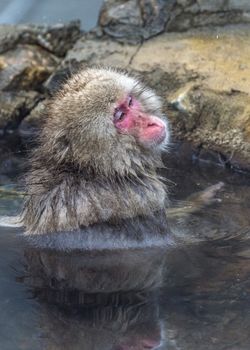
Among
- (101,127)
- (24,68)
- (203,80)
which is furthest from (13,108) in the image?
(101,127)

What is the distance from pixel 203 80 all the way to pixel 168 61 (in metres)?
0.33

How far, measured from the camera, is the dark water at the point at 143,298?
11.8 ft

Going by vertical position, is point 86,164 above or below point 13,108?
above

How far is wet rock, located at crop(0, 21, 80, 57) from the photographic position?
6.69 meters

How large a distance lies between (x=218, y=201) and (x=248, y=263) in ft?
3.23

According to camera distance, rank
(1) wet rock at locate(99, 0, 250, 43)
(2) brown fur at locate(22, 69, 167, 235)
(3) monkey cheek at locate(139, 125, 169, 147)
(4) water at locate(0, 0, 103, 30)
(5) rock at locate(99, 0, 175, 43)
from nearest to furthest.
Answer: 1. (2) brown fur at locate(22, 69, 167, 235)
2. (3) monkey cheek at locate(139, 125, 169, 147)
3. (1) wet rock at locate(99, 0, 250, 43)
4. (5) rock at locate(99, 0, 175, 43)
5. (4) water at locate(0, 0, 103, 30)

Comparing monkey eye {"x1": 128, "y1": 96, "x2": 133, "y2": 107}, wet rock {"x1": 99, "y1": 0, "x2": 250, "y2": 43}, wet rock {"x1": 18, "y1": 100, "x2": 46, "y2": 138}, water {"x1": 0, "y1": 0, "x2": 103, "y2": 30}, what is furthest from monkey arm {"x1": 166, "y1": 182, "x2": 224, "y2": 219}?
water {"x1": 0, "y1": 0, "x2": 103, "y2": 30}

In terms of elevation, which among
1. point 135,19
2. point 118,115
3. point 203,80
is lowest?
point 203,80

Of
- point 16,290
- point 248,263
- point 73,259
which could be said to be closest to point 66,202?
point 73,259

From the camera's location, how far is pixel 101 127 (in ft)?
14.6

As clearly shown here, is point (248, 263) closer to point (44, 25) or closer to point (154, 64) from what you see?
point (154, 64)

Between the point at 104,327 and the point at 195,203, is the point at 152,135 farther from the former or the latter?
the point at 104,327

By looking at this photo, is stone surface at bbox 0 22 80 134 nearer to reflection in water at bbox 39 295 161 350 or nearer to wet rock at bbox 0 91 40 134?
wet rock at bbox 0 91 40 134

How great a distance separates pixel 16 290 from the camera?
160 inches
